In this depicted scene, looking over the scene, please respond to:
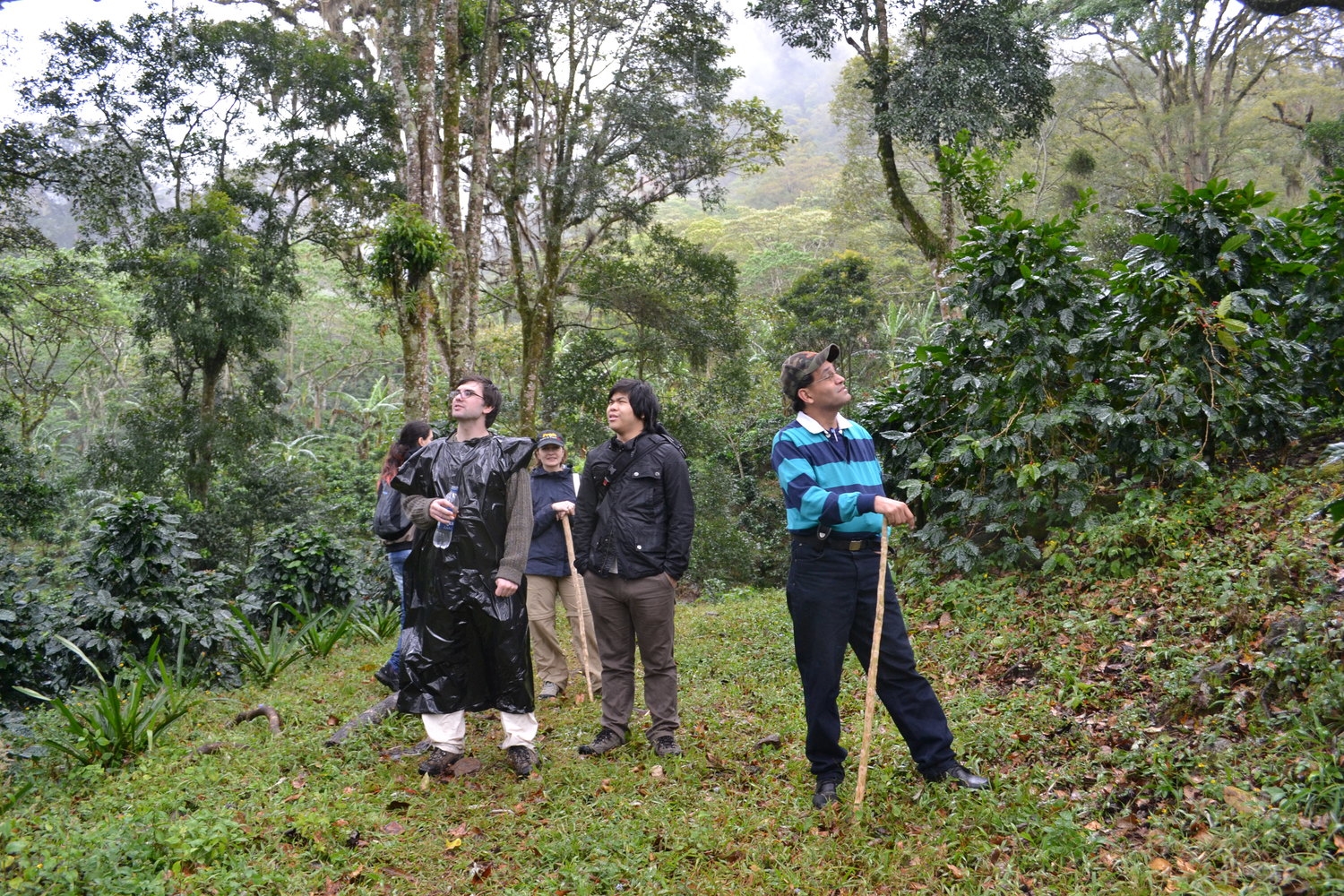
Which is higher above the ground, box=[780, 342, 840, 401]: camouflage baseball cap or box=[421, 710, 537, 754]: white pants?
box=[780, 342, 840, 401]: camouflage baseball cap

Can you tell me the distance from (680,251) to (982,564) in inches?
422

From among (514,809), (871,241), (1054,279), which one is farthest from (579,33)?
(871,241)

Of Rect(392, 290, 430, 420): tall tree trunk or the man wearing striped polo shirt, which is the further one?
Rect(392, 290, 430, 420): tall tree trunk

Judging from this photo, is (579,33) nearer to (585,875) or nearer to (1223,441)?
(1223,441)

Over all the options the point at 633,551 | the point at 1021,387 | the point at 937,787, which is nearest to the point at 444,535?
the point at 633,551

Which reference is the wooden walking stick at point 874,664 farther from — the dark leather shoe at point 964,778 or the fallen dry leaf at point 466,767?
the fallen dry leaf at point 466,767

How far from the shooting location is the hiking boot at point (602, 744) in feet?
15.3

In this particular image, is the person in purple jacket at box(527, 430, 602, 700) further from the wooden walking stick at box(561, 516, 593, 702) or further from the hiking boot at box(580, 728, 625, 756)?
the hiking boot at box(580, 728, 625, 756)

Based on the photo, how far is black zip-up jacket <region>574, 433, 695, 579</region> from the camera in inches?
178

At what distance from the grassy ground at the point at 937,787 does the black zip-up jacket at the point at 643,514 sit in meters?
1.01

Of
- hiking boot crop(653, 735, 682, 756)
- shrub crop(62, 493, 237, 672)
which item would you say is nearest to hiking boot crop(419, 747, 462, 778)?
hiking boot crop(653, 735, 682, 756)

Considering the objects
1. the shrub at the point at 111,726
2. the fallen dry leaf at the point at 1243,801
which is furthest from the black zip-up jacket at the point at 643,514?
the shrub at the point at 111,726

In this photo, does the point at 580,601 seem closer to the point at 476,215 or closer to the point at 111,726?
the point at 111,726

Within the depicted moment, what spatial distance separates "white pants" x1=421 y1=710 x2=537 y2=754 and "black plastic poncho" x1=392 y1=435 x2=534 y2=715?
6cm
